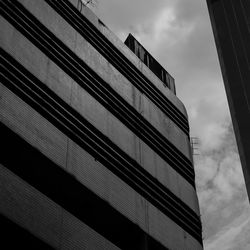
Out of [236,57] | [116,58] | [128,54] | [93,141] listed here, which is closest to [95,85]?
[93,141]

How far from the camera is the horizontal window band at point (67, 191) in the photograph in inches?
798

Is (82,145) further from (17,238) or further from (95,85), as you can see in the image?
(17,238)

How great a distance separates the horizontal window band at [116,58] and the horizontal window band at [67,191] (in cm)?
930

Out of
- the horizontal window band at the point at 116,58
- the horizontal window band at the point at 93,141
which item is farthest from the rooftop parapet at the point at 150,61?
the horizontal window band at the point at 93,141

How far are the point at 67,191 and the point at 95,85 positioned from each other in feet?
21.2

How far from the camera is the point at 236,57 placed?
5728 centimetres

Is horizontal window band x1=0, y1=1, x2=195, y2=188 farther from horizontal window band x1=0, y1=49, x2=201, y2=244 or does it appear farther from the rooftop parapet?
the rooftop parapet

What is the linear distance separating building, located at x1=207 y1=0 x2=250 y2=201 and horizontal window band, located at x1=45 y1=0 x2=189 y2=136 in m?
16.1

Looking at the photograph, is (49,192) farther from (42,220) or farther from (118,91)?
(118,91)

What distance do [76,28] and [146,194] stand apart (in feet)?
29.8

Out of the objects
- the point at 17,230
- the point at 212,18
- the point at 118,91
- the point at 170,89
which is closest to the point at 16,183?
the point at 17,230

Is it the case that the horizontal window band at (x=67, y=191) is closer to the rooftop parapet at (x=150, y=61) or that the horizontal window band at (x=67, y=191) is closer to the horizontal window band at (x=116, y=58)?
the horizontal window band at (x=116, y=58)

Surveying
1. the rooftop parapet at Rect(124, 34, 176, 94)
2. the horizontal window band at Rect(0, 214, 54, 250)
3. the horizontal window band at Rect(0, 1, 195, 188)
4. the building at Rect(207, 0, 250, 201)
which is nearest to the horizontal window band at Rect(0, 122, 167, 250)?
the horizontal window band at Rect(0, 214, 54, 250)

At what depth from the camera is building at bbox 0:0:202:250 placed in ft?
63.1
